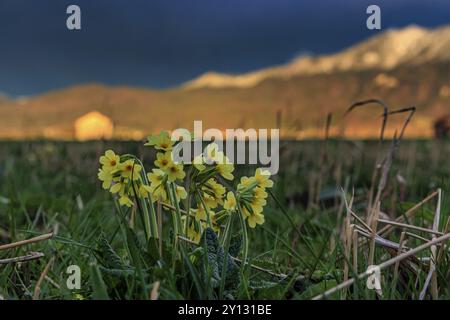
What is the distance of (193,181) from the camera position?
1482mm

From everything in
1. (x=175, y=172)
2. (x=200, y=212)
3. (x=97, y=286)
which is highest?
(x=175, y=172)

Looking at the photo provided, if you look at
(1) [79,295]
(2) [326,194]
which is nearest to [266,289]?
(1) [79,295]

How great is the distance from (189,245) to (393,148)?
786 mm

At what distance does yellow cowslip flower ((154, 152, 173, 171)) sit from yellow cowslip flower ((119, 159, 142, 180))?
8 centimetres

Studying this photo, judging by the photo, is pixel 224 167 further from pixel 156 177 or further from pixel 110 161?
pixel 110 161

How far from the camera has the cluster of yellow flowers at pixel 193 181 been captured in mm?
1405

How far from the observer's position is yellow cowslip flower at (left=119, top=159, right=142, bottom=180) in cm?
144

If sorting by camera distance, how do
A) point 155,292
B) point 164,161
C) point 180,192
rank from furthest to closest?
point 180,192 → point 164,161 → point 155,292

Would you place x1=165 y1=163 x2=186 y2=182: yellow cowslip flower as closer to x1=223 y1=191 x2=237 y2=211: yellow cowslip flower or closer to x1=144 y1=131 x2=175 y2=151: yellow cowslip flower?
x1=144 y1=131 x2=175 y2=151: yellow cowslip flower

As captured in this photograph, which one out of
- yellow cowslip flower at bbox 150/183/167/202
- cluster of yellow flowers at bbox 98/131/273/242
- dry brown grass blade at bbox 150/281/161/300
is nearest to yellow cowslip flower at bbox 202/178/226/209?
cluster of yellow flowers at bbox 98/131/273/242

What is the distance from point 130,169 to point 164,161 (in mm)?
105

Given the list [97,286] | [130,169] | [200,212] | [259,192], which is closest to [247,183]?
[259,192]

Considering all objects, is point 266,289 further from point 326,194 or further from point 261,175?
point 326,194

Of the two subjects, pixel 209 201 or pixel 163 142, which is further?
pixel 209 201
